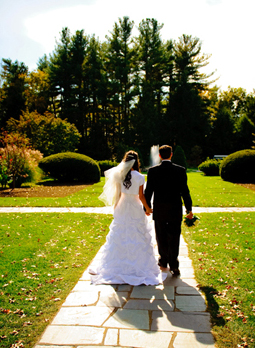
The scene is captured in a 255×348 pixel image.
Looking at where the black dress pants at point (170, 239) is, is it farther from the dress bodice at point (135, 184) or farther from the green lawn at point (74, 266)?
the dress bodice at point (135, 184)

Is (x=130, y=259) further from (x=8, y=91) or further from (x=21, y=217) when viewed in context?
(x=8, y=91)

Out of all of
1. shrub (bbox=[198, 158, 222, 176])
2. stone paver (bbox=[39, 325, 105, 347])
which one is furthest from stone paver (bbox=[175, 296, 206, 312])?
shrub (bbox=[198, 158, 222, 176])

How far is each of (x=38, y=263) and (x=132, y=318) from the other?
2.42 m

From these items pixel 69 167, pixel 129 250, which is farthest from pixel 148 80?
pixel 129 250

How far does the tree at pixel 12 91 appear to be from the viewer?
38938 millimetres

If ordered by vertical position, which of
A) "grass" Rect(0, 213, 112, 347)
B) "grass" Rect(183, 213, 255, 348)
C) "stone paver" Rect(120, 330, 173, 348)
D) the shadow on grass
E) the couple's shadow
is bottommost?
"grass" Rect(183, 213, 255, 348)

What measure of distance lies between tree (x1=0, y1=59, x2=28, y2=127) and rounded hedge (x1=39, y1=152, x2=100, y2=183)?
23485 millimetres

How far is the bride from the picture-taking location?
4.42 m

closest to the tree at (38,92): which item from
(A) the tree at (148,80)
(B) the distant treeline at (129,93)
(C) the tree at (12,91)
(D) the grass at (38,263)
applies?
(B) the distant treeline at (129,93)

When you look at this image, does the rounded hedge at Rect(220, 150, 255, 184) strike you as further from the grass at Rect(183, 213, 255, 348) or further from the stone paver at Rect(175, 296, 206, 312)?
the stone paver at Rect(175, 296, 206, 312)

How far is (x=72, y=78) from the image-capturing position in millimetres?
38781

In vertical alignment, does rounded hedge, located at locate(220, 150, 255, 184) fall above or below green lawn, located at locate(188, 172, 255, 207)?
above

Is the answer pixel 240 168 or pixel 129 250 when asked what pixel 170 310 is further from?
pixel 240 168

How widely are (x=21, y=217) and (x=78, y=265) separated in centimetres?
446
